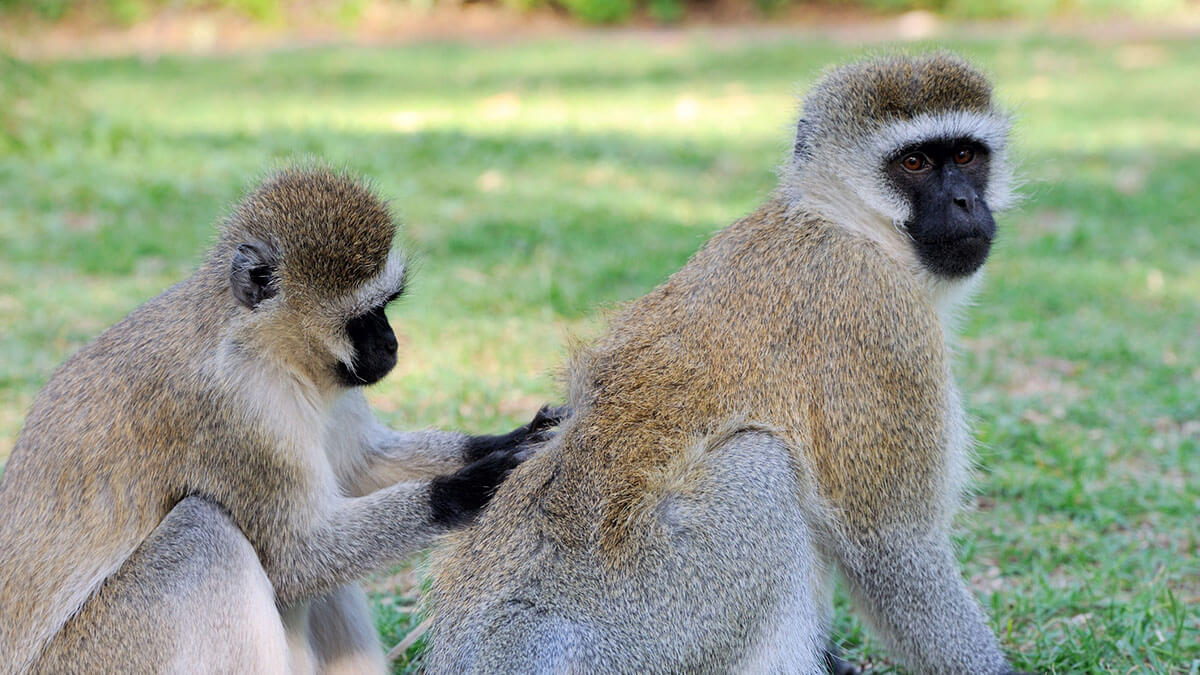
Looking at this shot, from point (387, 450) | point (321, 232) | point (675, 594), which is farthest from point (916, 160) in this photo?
point (387, 450)

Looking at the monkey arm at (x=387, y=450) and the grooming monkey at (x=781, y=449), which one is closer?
the grooming monkey at (x=781, y=449)

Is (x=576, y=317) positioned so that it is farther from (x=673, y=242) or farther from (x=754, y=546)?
(x=754, y=546)

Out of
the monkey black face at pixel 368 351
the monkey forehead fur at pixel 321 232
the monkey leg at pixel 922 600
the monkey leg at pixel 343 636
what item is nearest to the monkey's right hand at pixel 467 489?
the monkey black face at pixel 368 351

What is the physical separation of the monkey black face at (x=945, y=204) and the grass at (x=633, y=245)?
0.65m

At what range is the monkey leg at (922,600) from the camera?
152 inches

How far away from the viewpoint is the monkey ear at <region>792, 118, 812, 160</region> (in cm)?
446

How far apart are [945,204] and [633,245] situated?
4891 mm

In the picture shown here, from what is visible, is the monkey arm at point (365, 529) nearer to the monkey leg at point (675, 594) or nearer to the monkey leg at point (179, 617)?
the monkey leg at point (179, 617)

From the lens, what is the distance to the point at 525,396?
6570 mm

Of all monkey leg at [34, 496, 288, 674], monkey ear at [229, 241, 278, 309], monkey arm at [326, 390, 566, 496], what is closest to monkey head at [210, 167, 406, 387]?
monkey ear at [229, 241, 278, 309]

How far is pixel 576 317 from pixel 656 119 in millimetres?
6992

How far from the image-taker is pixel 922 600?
3861mm

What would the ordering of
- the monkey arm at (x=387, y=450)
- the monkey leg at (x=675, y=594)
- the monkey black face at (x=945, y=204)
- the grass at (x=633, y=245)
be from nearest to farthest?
1. the monkey leg at (x=675, y=594)
2. the monkey black face at (x=945, y=204)
3. the monkey arm at (x=387, y=450)
4. the grass at (x=633, y=245)

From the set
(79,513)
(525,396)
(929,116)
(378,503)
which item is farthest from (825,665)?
(525,396)
